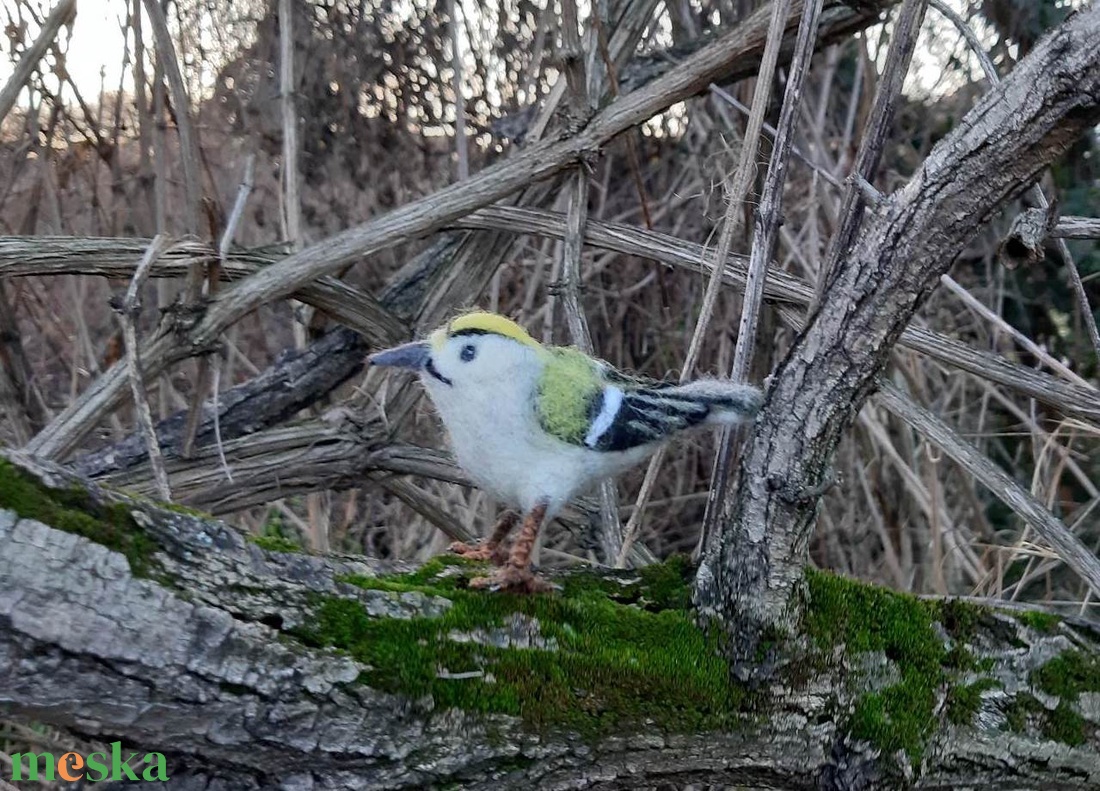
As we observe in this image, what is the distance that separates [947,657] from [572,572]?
0.50 m

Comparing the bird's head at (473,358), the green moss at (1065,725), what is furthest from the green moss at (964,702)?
the bird's head at (473,358)

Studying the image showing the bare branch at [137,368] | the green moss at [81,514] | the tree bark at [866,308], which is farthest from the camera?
the bare branch at [137,368]

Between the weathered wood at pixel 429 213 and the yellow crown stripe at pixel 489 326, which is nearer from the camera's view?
the yellow crown stripe at pixel 489 326

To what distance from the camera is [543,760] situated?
1083mm

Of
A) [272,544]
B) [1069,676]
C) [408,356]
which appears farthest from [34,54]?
[1069,676]

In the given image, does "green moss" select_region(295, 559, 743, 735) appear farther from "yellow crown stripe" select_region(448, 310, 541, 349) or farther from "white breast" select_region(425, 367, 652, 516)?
"yellow crown stripe" select_region(448, 310, 541, 349)

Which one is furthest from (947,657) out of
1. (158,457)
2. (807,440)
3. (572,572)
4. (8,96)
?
(8,96)

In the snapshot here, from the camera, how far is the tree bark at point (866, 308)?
1.02 meters

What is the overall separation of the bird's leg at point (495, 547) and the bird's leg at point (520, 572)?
0.46ft

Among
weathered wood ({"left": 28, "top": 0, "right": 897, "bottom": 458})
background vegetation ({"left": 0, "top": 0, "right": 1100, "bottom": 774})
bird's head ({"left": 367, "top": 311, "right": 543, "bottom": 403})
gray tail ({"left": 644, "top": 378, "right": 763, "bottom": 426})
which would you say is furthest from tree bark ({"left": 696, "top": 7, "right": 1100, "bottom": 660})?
background vegetation ({"left": 0, "top": 0, "right": 1100, "bottom": 774})

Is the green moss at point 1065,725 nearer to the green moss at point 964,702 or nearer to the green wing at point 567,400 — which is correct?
the green moss at point 964,702

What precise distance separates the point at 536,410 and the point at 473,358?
0.10 meters

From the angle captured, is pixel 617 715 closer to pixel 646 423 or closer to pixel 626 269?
pixel 646 423

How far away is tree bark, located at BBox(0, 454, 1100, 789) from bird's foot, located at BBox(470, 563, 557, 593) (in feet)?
0.05
